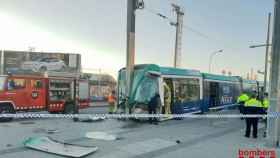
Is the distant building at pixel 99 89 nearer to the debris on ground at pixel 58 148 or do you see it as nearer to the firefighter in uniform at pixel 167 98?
the firefighter in uniform at pixel 167 98

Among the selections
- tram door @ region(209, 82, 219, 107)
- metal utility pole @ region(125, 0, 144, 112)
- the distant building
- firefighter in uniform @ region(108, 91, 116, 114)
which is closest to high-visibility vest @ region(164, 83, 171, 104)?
metal utility pole @ region(125, 0, 144, 112)

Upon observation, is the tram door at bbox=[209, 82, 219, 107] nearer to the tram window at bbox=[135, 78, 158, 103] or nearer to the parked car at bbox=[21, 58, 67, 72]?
the tram window at bbox=[135, 78, 158, 103]

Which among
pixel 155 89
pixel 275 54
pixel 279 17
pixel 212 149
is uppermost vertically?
pixel 279 17

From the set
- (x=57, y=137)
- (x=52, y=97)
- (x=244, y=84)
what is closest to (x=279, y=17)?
(x=57, y=137)

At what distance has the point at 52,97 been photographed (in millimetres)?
16359

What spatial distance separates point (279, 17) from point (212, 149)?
16.2 feet

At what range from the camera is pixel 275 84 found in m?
10.1

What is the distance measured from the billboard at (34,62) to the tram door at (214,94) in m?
28.8

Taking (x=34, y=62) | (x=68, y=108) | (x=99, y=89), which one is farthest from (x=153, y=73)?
(x=34, y=62)

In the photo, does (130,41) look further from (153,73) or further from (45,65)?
(45,65)

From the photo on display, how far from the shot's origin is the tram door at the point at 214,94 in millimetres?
21359

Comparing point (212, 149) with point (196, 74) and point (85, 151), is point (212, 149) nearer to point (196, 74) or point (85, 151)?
point (85, 151)

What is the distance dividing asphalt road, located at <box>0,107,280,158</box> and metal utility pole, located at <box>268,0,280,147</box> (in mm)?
582

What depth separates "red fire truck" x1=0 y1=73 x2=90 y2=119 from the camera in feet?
47.1
